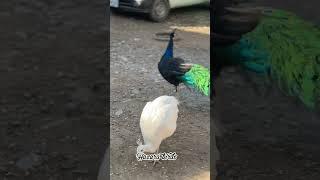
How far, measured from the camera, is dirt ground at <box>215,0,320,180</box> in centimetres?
349

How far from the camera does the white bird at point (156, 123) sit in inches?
134

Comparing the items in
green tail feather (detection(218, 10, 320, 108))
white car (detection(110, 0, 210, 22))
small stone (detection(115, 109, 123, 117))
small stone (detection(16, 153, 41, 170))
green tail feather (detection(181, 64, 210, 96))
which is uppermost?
white car (detection(110, 0, 210, 22))

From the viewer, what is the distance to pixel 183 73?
4.04 meters

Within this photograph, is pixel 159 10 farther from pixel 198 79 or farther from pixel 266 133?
pixel 266 133

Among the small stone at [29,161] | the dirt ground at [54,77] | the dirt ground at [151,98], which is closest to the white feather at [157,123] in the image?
the dirt ground at [151,98]

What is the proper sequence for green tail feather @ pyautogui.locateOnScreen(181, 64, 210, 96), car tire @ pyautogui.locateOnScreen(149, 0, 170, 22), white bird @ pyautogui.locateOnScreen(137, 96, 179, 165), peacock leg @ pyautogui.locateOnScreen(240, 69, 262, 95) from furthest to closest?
car tire @ pyautogui.locateOnScreen(149, 0, 170, 22) → green tail feather @ pyautogui.locateOnScreen(181, 64, 210, 96) → peacock leg @ pyautogui.locateOnScreen(240, 69, 262, 95) → white bird @ pyautogui.locateOnScreen(137, 96, 179, 165)

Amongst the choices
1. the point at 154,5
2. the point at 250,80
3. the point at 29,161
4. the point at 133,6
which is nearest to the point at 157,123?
the point at 250,80

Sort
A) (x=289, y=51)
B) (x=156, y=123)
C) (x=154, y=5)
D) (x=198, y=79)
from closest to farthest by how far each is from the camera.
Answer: (x=156, y=123) → (x=289, y=51) → (x=198, y=79) → (x=154, y=5)

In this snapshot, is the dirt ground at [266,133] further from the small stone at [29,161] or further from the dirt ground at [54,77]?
the small stone at [29,161]

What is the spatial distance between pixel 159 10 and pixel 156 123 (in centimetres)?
241

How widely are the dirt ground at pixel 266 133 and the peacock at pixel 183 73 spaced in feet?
0.57

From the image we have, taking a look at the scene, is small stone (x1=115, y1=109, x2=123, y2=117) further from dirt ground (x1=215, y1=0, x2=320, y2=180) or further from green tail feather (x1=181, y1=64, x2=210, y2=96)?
dirt ground (x1=215, y1=0, x2=320, y2=180)

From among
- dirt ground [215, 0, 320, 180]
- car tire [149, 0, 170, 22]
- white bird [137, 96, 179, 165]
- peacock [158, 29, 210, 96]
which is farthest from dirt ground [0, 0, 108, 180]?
car tire [149, 0, 170, 22]

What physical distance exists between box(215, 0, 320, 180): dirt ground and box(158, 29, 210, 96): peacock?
174mm
